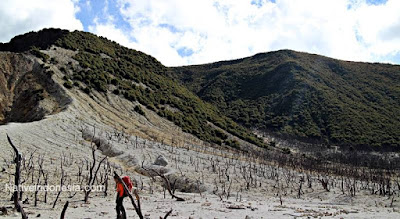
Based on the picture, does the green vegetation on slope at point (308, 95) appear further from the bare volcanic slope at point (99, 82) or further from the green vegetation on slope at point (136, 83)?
the bare volcanic slope at point (99, 82)

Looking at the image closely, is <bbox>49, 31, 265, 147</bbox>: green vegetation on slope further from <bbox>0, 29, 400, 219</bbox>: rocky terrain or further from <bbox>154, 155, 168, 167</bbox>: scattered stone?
<bbox>154, 155, 168, 167</bbox>: scattered stone

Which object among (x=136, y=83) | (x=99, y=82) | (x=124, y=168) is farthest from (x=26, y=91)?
(x=124, y=168)

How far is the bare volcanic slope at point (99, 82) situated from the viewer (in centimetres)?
3828

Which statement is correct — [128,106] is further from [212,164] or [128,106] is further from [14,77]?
[212,164]

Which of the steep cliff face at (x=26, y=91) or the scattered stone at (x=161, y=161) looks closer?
the scattered stone at (x=161, y=161)

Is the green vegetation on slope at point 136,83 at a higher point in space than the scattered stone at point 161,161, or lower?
higher

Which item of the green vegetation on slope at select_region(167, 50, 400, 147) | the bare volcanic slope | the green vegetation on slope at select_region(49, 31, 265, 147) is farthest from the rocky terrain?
the green vegetation on slope at select_region(167, 50, 400, 147)

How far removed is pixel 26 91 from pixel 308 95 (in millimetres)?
62371

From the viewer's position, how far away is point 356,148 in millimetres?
64625

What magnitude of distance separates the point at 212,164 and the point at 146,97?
2467 centimetres

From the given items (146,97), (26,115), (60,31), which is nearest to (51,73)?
(26,115)

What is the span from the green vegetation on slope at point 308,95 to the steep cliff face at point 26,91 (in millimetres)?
35992

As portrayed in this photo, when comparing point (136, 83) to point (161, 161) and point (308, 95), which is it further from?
point (308, 95)

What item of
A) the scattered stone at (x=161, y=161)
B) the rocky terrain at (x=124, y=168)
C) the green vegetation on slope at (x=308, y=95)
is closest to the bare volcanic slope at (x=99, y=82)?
the rocky terrain at (x=124, y=168)
